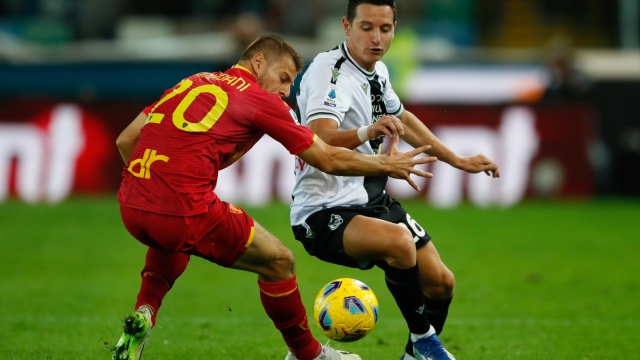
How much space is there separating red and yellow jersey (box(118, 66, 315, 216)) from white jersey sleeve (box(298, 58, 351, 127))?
0.30 metres

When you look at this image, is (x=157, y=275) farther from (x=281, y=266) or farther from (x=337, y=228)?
(x=337, y=228)

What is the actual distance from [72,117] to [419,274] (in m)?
10.1

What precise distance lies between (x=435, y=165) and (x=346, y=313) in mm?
8810

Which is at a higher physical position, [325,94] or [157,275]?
[325,94]

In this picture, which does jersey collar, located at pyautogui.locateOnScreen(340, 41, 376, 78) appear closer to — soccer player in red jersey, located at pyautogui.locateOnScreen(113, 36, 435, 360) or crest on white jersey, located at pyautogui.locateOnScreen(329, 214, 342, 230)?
soccer player in red jersey, located at pyautogui.locateOnScreen(113, 36, 435, 360)

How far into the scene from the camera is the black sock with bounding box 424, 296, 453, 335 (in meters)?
6.57

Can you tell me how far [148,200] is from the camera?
571 centimetres

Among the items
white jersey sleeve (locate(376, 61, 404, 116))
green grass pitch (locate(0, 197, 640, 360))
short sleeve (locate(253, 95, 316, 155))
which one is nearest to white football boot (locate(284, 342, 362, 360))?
green grass pitch (locate(0, 197, 640, 360))

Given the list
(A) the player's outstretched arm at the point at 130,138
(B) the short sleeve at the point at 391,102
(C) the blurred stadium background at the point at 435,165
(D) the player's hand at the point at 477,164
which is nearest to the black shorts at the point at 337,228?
(D) the player's hand at the point at 477,164

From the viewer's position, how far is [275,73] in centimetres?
604

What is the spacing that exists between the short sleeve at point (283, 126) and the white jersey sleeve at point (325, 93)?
0.31 m

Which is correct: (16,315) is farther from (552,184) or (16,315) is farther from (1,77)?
(1,77)

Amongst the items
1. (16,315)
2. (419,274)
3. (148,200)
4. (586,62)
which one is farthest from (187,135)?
(586,62)

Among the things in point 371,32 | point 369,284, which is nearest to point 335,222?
point 371,32
